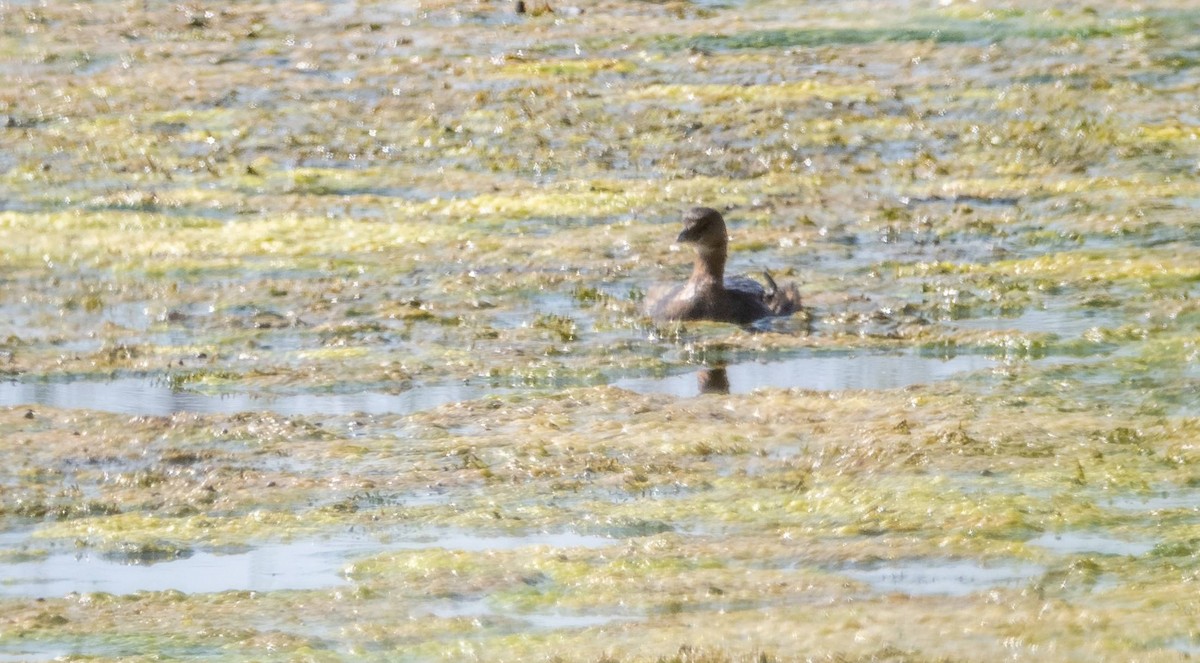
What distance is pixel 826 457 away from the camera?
6953 millimetres

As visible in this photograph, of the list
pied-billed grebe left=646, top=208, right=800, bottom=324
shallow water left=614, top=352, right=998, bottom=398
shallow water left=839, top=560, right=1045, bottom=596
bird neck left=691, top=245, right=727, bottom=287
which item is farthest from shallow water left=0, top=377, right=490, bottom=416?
shallow water left=839, top=560, right=1045, bottom=596

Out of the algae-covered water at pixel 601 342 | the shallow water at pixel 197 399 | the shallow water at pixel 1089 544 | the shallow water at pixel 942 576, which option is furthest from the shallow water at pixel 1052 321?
the shallow water at pixel 942 576

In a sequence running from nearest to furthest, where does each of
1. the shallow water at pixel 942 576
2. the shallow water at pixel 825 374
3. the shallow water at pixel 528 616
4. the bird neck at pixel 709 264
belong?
the shallow water at pixel 528 616, the shallow water at pixel 942 576, the shallow water at pixel 825 374, the bird neck at pixel 709 264

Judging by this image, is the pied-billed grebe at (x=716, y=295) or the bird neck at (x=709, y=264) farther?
the bird neck at (x=709, y=264)

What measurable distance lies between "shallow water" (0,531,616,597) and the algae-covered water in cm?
2

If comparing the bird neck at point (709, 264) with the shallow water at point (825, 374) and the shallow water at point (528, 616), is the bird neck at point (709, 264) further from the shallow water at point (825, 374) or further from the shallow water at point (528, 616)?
the shallow water at point (528, 616)

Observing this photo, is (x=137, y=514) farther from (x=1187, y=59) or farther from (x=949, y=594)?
(x=1187, y=59)

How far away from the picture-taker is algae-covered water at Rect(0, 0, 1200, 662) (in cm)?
561

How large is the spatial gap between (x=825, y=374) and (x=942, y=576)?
2.61m

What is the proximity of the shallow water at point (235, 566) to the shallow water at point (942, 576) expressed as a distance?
0.79m

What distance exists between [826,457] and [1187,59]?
8.35 m

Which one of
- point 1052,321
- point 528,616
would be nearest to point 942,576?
point 528,616

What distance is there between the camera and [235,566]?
237 inches

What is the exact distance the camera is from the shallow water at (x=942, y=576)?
5594 millimetres
